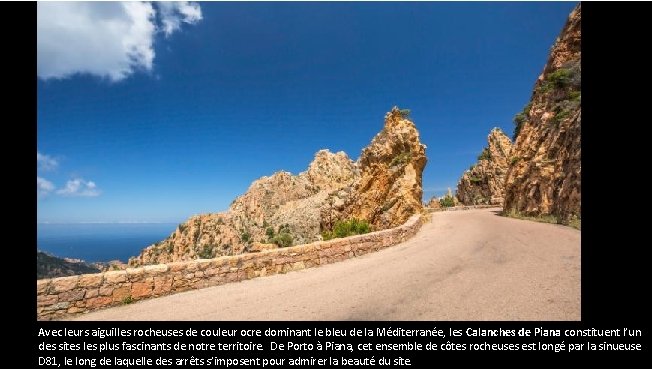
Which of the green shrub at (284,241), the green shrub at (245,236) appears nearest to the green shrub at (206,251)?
the green shrub at (245,236)

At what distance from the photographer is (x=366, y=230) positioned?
58.3 feet

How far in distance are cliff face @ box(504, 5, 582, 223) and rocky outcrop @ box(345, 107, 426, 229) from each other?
852 cm

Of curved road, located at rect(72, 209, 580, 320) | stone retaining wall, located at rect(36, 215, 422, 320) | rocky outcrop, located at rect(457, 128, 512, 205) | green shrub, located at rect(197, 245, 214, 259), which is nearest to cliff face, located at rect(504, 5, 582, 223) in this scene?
curved road, located at rect(72, 209, 580, 320)

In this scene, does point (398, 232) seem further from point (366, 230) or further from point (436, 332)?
point (436, 332)

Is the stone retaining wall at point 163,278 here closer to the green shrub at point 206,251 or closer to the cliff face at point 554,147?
the cliff face at point 554,147

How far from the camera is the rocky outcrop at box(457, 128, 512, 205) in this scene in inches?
2205

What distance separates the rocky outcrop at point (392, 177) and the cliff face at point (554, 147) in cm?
852

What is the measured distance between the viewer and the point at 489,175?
57875mm

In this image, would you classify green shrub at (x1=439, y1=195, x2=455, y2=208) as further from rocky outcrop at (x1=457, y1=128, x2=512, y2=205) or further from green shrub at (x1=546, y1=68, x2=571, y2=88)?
green shrub at (x1=546, y1=68, x2=571, y2=88)

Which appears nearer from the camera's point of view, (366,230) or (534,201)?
(366,230)
